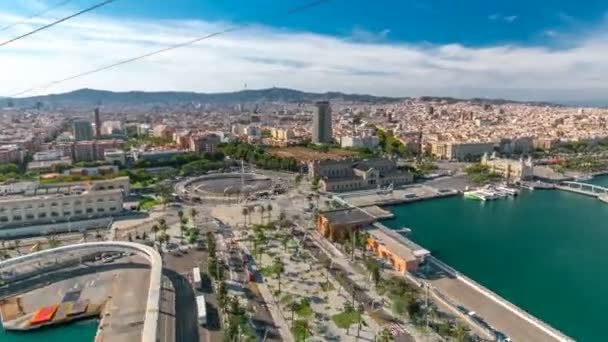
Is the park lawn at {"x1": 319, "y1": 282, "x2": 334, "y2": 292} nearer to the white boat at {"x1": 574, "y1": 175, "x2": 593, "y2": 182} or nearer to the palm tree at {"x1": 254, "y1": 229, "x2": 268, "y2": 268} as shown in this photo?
the palm tree at {"x1": 254, "y1": 229, "x2": 268, "y2": 268}

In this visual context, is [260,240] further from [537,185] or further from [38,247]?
[537,185]

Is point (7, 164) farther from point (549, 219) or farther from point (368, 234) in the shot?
point (549, 219)

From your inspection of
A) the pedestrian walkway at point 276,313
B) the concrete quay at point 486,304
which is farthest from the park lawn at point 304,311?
the concrete quay at point 486,304

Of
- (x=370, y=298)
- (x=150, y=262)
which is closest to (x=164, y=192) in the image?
(x=150, y=262)

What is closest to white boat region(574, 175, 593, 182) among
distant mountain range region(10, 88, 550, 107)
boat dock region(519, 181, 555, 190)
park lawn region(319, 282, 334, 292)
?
boat dock region(519, 181, 555, 190)

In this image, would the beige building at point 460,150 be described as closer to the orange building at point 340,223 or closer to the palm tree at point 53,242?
the orange building at point 340,223

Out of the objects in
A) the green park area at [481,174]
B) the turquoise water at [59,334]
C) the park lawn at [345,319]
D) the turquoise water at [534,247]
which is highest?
the green park area at [481,174]
